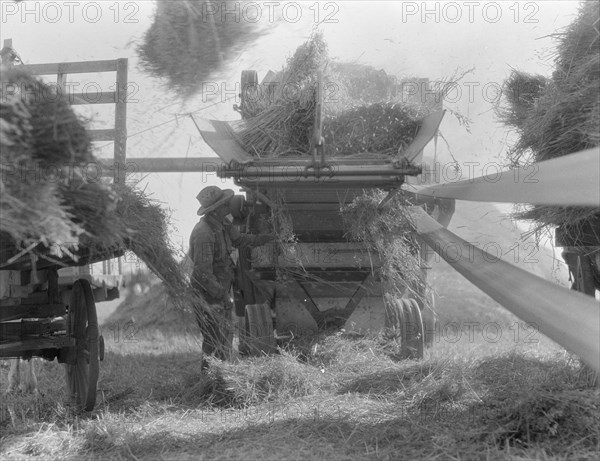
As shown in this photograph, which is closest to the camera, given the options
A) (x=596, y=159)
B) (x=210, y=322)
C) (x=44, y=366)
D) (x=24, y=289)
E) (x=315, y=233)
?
(x=596, y=159)

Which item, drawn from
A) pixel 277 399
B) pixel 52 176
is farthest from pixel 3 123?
pixel 277 399

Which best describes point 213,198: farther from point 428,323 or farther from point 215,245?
point 428,323

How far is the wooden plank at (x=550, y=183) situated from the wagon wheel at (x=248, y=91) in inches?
95.2

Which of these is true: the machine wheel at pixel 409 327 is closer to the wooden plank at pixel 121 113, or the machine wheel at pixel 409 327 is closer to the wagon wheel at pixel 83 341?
the wagon wheel at pixel 83 341

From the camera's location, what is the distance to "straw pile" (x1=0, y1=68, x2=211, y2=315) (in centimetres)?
344

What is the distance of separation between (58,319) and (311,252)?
2.16 m

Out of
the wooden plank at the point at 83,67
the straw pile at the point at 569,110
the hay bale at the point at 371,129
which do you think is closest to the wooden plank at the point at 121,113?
the wooden plank at the point at 83,67

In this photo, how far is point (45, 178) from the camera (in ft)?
11.7

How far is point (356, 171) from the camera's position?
18.9 ft

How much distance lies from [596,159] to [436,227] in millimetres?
2561

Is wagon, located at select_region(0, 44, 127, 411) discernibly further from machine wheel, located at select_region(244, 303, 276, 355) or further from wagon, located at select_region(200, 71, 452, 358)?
machine wheel, located at select_region(244, 303, 276, 355)

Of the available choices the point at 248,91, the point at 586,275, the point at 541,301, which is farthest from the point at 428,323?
the point at 541,301

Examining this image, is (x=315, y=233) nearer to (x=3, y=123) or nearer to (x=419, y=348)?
(x=419, y=348)

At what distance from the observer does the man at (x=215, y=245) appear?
6.89 metres
